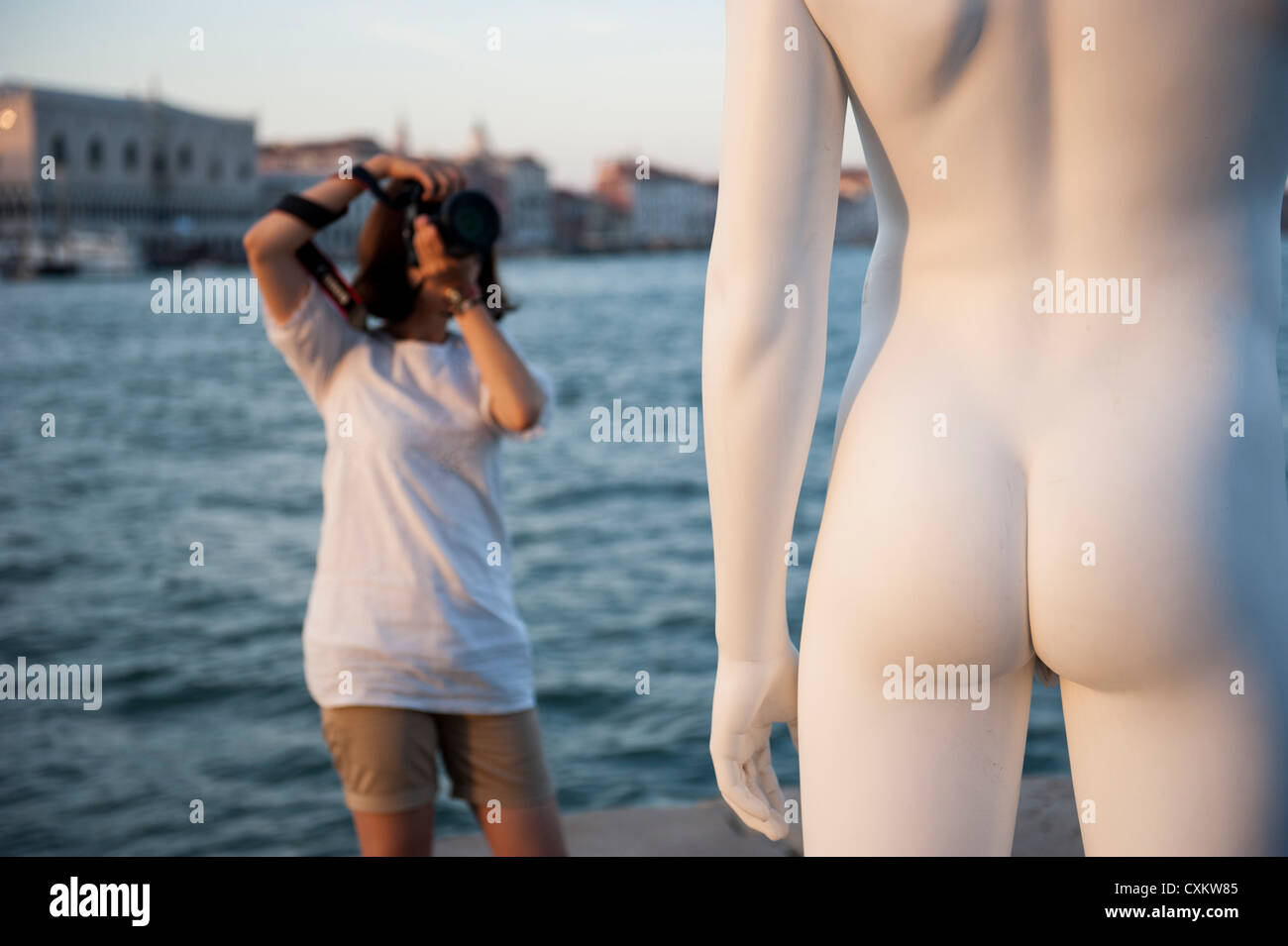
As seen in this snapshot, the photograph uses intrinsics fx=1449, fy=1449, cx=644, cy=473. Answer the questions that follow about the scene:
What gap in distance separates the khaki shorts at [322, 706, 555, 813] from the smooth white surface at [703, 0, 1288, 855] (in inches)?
56.4

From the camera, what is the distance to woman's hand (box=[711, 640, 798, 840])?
183 centimetres

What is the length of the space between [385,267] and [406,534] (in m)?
0.64

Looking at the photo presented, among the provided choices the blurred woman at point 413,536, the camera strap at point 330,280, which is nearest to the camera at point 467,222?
the blurred woman at point 413,536

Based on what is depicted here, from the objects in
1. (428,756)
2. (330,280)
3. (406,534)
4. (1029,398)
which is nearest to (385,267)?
(330,280)

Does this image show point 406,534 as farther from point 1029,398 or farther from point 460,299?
point 1029,398

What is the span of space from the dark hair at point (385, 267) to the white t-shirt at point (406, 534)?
10 centimetres

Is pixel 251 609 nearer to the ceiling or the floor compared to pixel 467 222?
nearer to the floor

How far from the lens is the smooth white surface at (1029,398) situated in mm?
1606

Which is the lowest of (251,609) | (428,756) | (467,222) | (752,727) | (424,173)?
(251,609)

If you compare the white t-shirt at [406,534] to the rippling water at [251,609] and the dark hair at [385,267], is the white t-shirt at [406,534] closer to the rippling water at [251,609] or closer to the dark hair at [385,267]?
the dark hair at [385,267]

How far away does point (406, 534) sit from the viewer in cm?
307

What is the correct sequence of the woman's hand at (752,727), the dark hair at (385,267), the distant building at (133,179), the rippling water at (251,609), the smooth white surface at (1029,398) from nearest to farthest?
the smooth white surface at (1029,398) < the woman's hand at (752,727) < the dark hair at (385,267) < the rippling water at (251,609) < the distant building at (133,179)
